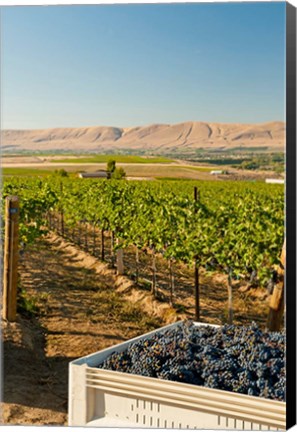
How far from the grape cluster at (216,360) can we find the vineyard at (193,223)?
0.94m

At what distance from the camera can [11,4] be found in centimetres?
459

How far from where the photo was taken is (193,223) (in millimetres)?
6023

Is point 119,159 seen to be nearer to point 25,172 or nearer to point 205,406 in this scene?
point 25,172

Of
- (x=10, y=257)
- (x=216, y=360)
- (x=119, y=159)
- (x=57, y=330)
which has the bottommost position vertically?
(x=57, y=330)

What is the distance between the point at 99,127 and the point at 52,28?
77 centimetres

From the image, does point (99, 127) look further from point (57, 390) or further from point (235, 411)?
point (235, 411)

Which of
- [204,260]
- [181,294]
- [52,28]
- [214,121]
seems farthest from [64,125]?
[181,294]

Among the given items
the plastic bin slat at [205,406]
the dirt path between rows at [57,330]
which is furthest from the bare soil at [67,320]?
the plastic bin slat at [205,406]

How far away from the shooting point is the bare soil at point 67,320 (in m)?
4.68

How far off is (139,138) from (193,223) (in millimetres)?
1419

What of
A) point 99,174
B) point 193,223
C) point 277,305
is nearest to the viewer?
point 277,305

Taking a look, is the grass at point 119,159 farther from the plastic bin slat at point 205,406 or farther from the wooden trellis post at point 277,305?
the plastic bin slat at point 205,406

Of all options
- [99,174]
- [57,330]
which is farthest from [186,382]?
[57,330]

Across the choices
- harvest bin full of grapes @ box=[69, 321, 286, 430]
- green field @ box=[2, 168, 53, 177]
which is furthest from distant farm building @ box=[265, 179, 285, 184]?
green field @ box=[2, 168, 53, 177]
